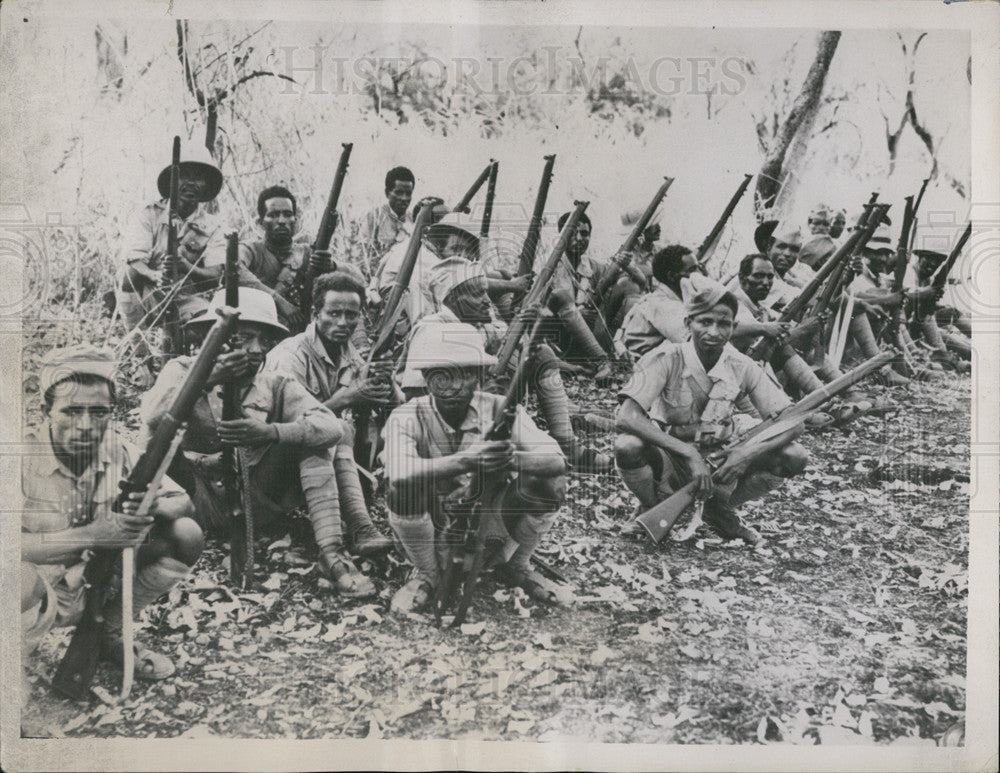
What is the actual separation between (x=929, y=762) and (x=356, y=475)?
2.96m

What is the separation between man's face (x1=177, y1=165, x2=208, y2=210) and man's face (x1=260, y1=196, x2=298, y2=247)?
0.30 m

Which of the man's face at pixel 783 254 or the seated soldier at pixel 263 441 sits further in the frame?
the man's face at pixel 783 254

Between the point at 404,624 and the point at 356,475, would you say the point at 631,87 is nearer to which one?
the point at 356,475

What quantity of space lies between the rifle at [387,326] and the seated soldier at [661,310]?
1025 millimetres

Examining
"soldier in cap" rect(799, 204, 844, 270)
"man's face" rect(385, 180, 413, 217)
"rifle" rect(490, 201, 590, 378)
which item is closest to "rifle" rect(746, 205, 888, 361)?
"soldier in cap" rect(799, 204, 844, 270)

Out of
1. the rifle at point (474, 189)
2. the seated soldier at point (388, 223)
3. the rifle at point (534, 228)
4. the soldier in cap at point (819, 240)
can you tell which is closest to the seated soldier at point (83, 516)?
the seated soldier at point (388, 223)

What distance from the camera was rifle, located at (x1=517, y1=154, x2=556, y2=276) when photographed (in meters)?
3.75

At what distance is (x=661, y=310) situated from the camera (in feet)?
12.5

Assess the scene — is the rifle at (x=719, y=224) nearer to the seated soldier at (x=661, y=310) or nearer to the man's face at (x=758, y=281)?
the seated soldier at (x=661, y=310)

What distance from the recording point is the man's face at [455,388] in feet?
12.1

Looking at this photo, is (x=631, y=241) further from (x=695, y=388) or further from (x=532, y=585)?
(x=532, y=585)

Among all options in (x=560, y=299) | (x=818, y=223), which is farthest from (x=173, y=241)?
(x=818, y=223)

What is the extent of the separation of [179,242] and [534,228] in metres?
1.63

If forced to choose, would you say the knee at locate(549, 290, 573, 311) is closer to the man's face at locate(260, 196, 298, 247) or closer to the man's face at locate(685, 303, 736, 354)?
the man's face at locate(685, 303, 736, 354)
